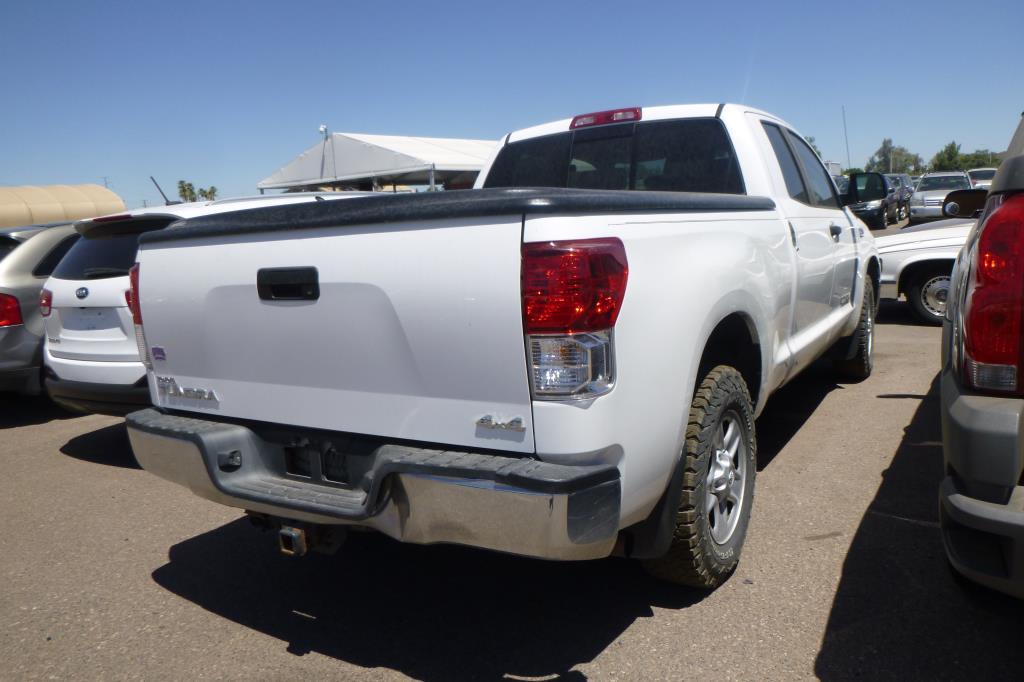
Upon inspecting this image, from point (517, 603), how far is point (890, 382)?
430cm

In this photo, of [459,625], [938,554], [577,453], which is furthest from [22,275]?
[938,554]

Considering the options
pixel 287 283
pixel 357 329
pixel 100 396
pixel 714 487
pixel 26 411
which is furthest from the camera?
pixel 26 411

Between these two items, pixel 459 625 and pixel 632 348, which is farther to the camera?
pixel 459 625

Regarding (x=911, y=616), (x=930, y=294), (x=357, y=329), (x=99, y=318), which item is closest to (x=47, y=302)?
(x=99, y=318)

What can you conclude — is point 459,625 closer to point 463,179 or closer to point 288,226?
point 288,226

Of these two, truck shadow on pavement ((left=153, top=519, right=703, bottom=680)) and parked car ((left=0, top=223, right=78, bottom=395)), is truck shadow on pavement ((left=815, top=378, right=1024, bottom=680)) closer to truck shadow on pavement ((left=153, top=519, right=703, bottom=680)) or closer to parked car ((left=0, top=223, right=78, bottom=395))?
truck shadow on pavement ((left=153, top=519, right=703, bottom=680))

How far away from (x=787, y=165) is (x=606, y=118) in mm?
1067

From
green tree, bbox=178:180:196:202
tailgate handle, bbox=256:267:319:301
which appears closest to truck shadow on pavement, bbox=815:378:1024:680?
tailgate handle, bbox=256:267:319:301

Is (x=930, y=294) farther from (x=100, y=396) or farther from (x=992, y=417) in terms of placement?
(x=100, y=396)

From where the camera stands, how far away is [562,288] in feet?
6.90

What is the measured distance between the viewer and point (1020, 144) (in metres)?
2.95

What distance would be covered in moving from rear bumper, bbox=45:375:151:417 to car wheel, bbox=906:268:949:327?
7.65 m

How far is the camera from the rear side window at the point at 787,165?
4309 mm

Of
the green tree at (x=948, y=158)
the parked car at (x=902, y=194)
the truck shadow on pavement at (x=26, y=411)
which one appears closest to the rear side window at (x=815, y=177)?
the truck shadow on pavement at (x=26, y=411)
